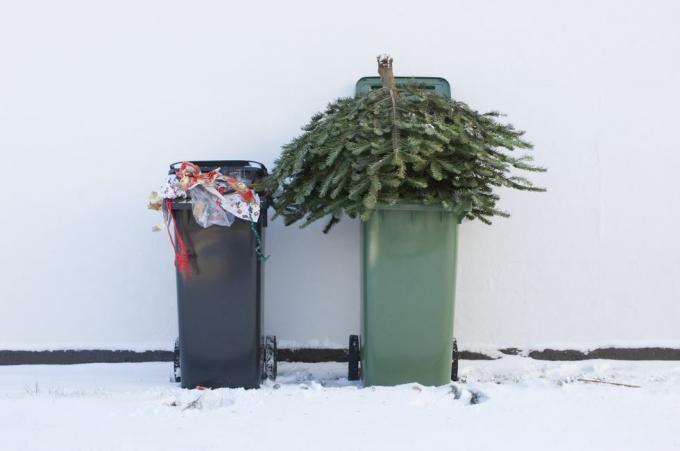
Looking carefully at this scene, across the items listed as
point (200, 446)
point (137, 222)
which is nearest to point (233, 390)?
point (200, 446)

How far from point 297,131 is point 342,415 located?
186cm

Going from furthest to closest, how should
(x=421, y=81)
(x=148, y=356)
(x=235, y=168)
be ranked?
(x=148, y=356) < (x=421, y=81) < (x=235, y=168)

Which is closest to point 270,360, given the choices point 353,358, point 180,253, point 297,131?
point 353,358

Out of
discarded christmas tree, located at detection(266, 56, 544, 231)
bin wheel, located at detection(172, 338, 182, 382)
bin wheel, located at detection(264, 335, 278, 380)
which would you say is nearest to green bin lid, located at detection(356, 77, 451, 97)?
discarded christmas tree, located at detection(266, 56, 544, 231)

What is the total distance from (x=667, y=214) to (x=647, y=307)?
23.4 inches

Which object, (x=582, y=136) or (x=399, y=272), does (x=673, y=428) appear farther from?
(x=582, y=136)

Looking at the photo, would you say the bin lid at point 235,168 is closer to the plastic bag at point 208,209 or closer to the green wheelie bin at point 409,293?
the plastic bag at point 208,209

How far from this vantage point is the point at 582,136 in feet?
14.3

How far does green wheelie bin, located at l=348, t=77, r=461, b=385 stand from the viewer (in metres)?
3.67

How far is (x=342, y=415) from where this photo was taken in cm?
313

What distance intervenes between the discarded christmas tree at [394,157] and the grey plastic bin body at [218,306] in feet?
1.22

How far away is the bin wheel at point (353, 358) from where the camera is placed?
4.01 m

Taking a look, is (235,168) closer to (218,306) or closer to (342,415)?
(218,306)

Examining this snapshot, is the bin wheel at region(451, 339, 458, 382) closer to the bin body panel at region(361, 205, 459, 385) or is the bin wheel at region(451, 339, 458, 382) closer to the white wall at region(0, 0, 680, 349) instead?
the bin body panel at region(361, 205, 459, 385)
